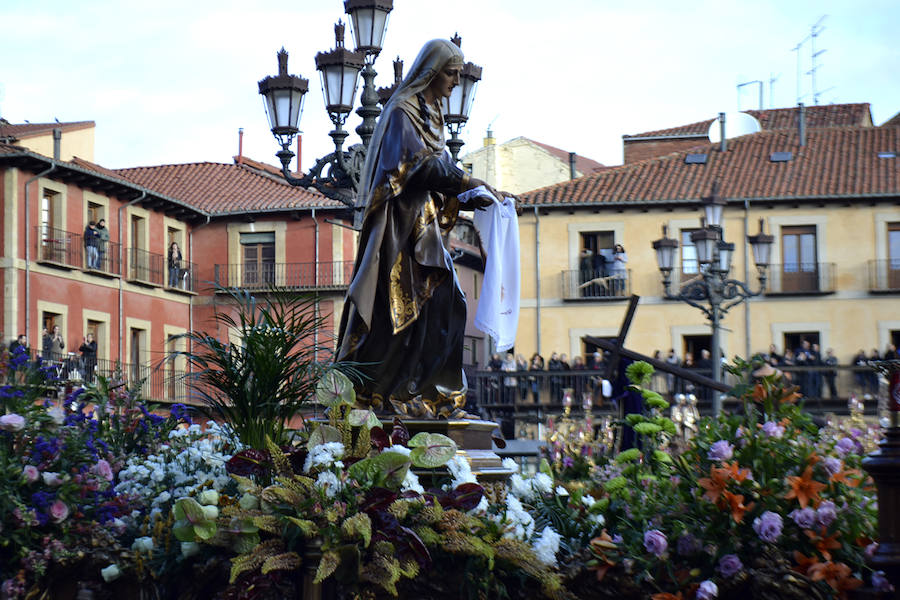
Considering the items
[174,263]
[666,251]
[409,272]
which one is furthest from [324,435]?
[174,263]

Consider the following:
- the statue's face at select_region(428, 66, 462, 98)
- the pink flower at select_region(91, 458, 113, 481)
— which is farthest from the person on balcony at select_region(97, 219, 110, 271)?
the pink flower at select_region(91, 458, 113, 481)

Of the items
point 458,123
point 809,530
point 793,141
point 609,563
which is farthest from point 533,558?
point 793,141

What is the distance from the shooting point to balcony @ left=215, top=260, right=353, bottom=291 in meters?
44.5

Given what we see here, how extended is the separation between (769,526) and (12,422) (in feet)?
10.4

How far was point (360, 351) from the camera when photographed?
6.93 meters

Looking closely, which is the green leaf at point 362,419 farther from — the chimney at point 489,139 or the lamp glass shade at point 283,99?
the chimney at point 489,139

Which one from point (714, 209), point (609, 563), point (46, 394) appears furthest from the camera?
point (714, 209)

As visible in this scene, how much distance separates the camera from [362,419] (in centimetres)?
617

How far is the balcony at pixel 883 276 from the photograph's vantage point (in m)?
39.9

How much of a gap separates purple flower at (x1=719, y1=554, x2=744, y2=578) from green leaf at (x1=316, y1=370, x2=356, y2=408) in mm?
1784

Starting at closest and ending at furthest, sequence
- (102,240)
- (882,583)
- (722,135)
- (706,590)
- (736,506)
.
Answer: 1. (882,583)
2. (706,590)
3. (736,506)
4. (102,240)
5. (722,135)

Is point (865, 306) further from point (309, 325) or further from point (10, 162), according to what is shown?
point (309, 325)

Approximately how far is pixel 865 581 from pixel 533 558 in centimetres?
125

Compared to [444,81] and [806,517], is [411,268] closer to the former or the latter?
[444,81]
